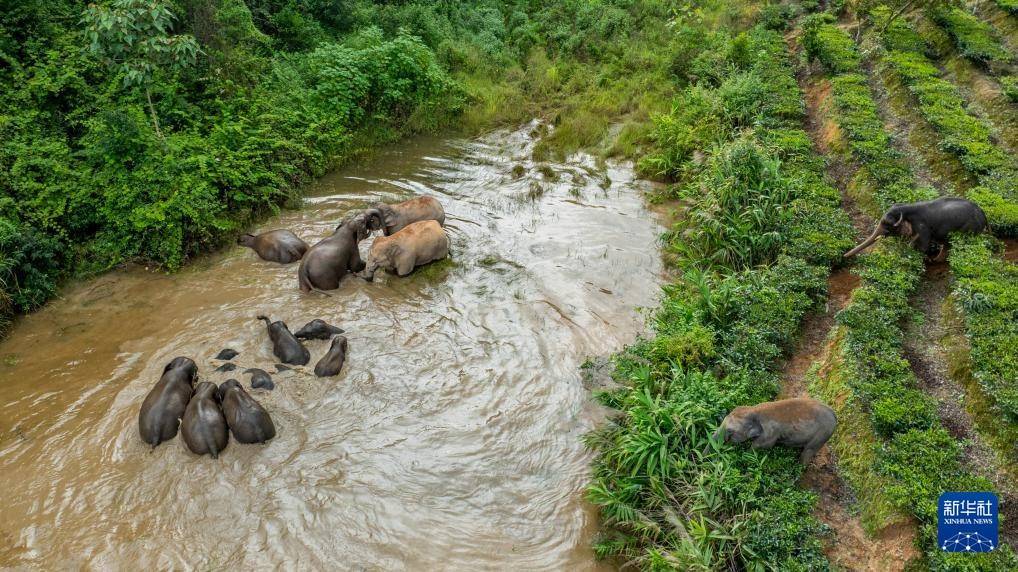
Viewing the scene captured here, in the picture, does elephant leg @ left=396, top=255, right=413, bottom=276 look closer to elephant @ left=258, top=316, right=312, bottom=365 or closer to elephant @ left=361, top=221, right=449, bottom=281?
elephant @ left=361, top=221, right=449, bottom=281

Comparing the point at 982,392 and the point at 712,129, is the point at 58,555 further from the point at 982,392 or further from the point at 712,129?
the point at 712,129

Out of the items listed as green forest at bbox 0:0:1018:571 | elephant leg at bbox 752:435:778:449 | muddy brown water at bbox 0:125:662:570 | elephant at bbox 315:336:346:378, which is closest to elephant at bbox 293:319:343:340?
muddy brown water at bbox 0:125:662:570

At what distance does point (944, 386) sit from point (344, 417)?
7156mm

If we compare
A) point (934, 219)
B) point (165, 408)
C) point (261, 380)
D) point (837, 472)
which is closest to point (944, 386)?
point (837, 472)

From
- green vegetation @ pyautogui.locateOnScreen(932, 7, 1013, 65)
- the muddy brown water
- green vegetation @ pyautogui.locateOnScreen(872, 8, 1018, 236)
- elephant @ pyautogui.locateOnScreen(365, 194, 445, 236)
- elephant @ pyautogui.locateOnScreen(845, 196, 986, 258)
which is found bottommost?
the muddy brown water

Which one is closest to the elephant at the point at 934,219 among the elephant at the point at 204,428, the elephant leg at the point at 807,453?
the elephant leg at the point at 807,453

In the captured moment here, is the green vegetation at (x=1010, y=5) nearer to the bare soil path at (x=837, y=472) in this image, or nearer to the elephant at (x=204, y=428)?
the bare soil path at (x=837, y=472)

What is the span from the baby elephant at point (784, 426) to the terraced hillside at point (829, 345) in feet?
0.61

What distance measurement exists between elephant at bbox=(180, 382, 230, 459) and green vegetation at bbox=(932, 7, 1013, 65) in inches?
727

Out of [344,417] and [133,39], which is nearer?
[344,417]

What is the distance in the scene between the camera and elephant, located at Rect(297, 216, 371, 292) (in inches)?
338

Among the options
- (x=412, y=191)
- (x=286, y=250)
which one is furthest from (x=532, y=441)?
(x=412, y=191)

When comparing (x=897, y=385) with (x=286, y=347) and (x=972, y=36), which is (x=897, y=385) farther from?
(x=972, y=36)

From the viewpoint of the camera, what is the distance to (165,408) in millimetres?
6043
